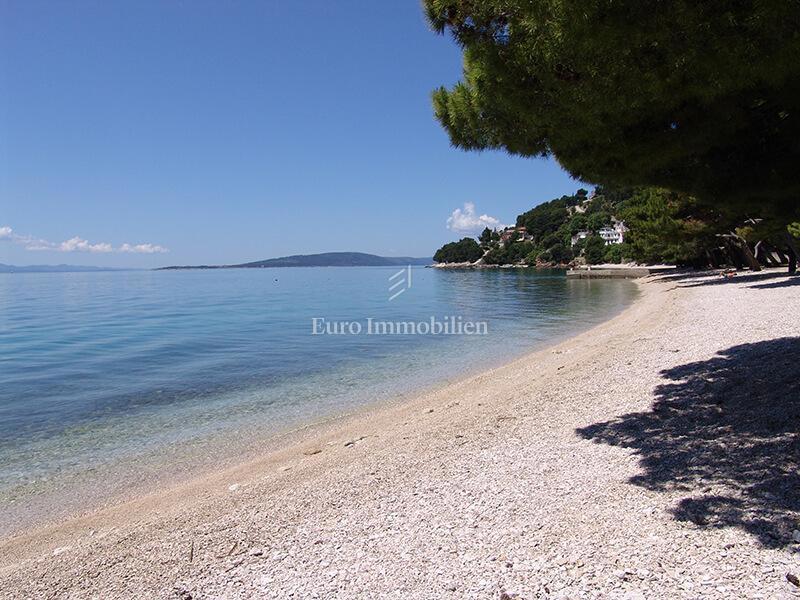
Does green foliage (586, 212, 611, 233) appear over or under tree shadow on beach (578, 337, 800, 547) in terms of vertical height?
Result: over

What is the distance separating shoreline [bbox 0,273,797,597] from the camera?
359 centimetres

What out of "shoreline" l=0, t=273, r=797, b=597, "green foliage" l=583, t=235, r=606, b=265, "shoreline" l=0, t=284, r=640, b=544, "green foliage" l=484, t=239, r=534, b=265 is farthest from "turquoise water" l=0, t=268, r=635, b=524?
"green foliage" l=484, t=239, r=534, b=265

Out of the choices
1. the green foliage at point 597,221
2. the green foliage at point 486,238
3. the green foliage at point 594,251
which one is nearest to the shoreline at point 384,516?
the green foliage at point 594,251

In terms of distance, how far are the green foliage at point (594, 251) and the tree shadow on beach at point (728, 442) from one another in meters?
112

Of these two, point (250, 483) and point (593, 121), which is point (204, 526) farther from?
point (593, 121)

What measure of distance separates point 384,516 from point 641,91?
162 inches

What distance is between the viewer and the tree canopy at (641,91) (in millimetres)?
2971

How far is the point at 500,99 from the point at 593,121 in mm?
788

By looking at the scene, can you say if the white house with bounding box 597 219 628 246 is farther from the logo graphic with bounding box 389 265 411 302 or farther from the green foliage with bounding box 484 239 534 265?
the logo graphic with bounding box 389 265 411 302

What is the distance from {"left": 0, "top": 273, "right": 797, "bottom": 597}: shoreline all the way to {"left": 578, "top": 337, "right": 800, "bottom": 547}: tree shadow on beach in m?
0.23

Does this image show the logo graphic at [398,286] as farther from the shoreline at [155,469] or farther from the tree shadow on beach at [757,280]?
the shoreline at [155,469]

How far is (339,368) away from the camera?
616 inches

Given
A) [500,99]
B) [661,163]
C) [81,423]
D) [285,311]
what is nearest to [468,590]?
[500,99]

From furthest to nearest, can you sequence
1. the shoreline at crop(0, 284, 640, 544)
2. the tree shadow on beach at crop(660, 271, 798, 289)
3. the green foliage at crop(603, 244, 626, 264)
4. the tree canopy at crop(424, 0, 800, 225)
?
the green foliage at crop(603, 244, 626, 264) < the tree shadow on beach at crop(660, 271, 798, 289) < the shoreline at crop(0, 284, 640, 544) < the tree canopy at crop(424, 0, 800, 225)
